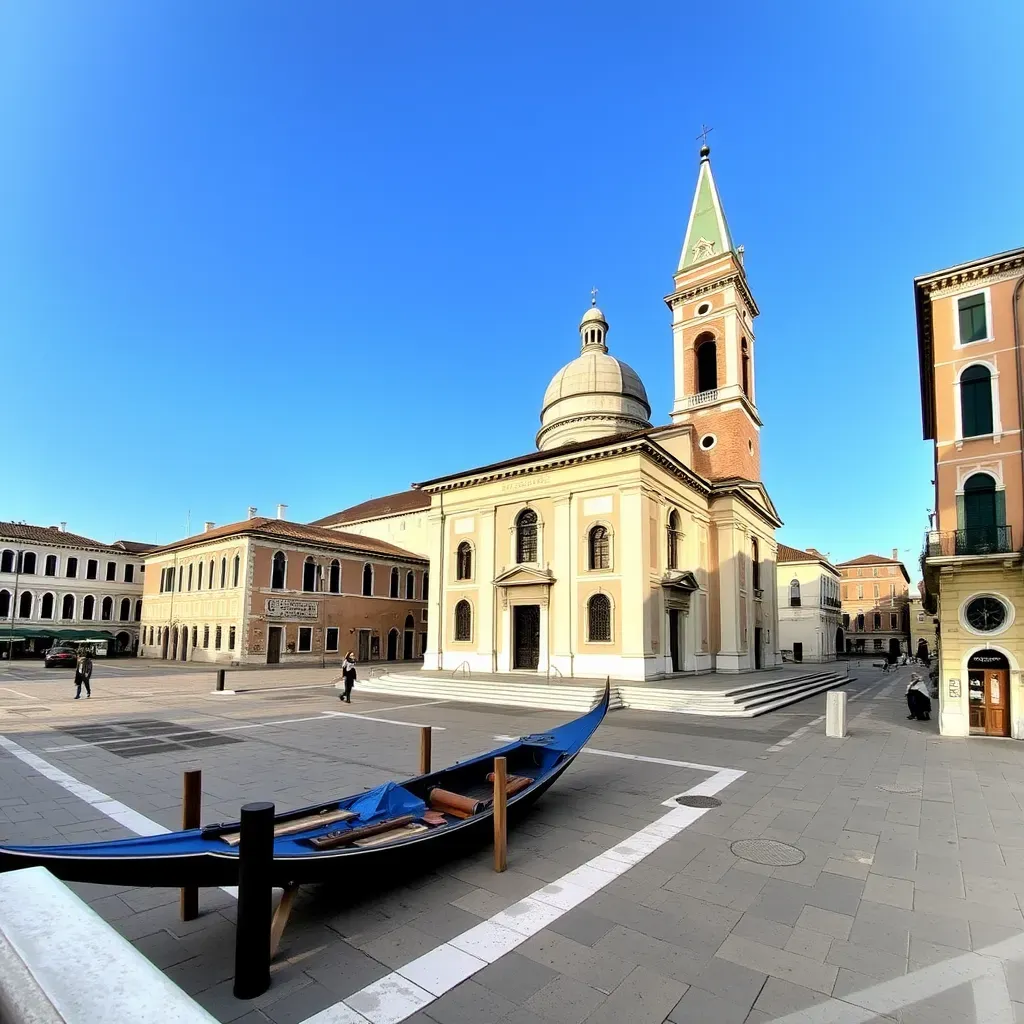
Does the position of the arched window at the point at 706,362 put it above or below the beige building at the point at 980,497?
above

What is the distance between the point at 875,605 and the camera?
71.1 meters

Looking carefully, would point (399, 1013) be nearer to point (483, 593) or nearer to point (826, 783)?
point (826, 783)

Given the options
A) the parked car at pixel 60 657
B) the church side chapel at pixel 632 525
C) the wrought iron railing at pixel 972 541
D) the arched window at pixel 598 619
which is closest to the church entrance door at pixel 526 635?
the church side chapel at pixel 632 525

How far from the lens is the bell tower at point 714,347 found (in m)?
30.3

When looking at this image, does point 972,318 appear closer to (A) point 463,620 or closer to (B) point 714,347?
(B) point 714,347

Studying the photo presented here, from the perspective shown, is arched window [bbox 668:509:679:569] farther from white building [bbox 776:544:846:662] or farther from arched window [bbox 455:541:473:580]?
white building [bbox 776:544:846:662]

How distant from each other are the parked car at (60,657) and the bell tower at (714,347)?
3637 centimetres

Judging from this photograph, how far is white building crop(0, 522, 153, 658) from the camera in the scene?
4497 cm

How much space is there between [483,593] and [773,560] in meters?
18.7

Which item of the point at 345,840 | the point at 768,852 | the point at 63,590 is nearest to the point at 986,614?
the point at 768,852

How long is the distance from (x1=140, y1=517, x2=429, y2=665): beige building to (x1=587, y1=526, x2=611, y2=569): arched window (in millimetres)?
21225

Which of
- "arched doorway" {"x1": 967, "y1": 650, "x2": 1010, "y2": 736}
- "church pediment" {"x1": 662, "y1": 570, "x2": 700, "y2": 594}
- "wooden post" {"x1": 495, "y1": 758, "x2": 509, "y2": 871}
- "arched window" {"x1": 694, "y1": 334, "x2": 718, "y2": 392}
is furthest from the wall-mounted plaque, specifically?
"wooden post" {"x1": 495, "y1": 758, "x2": 509, "y2": 871}

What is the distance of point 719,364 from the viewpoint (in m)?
31.0

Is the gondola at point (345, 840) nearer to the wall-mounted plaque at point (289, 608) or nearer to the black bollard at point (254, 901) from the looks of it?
the black bollard at point (254, 901)
